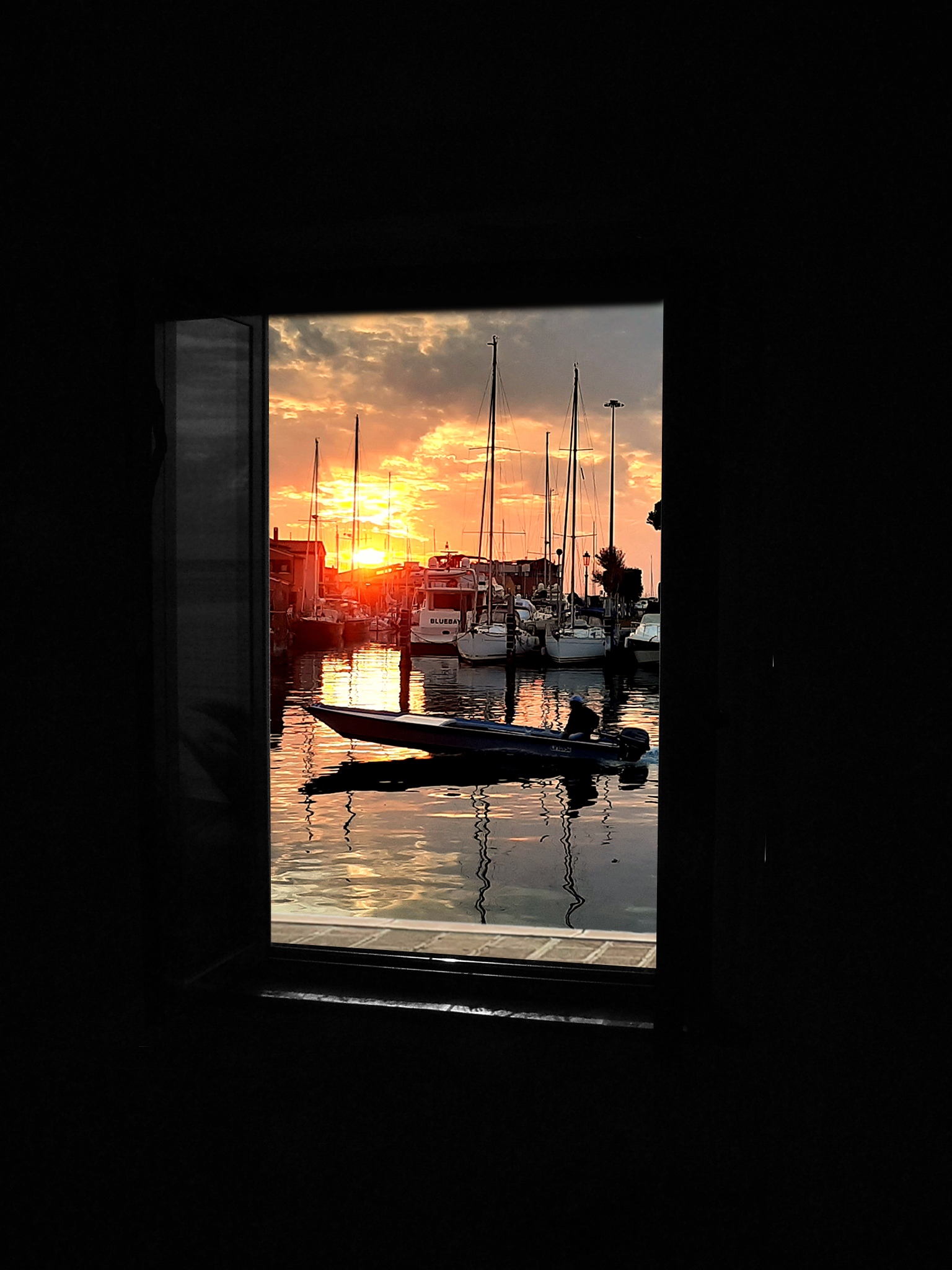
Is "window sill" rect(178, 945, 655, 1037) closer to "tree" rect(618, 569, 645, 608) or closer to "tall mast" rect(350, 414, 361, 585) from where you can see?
"tall mast" rect(350, 414, 361, 585)

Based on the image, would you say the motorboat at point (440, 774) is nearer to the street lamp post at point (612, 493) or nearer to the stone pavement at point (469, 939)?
the stone pavement at point (469, 939)

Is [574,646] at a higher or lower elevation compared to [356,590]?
lower

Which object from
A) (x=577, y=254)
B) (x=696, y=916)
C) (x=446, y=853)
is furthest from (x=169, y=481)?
(x=446, y=853)

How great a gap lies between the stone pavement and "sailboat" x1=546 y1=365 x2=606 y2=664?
21716 millimetres

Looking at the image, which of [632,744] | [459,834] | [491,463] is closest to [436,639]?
[491,463]

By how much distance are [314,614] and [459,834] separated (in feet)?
82.2

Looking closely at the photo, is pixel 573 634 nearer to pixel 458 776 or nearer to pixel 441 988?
pixel 458 776

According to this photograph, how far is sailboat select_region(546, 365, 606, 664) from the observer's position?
23297 millimetres

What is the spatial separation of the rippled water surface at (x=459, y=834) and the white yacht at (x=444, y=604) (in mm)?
14891

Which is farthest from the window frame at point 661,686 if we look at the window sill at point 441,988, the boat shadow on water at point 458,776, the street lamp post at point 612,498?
the street lamp post at point 612,498

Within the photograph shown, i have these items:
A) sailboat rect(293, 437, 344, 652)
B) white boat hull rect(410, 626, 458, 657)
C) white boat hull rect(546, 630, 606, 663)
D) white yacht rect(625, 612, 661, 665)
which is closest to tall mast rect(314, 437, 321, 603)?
sailboat rect(293, 437, 344, 652)

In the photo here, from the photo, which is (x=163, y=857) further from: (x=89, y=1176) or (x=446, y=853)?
(x=446, y=853)

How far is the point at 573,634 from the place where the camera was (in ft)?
79.8

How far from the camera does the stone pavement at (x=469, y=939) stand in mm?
1670
